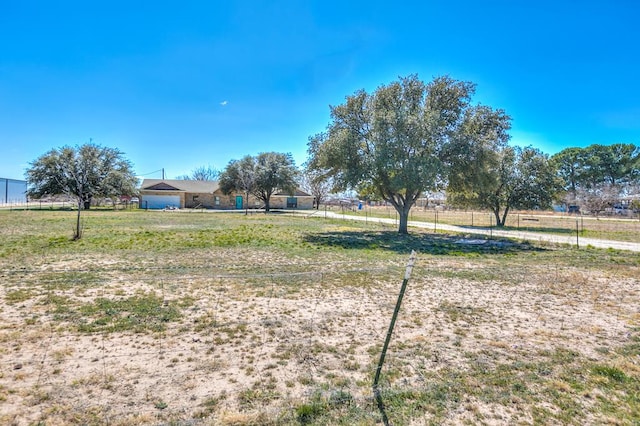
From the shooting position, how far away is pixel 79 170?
40250mm

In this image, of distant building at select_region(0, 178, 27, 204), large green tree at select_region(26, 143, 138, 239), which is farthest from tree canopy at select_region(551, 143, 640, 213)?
distant building at select_region(0, 178, 27, 204)

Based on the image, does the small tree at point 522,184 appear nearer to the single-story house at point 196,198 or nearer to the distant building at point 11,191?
the single-story house at point 196,198

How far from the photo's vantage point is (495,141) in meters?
18.7

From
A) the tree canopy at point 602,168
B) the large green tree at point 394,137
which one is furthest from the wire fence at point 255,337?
the tree canopy at point 602,168

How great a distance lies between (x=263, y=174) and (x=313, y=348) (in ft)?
144

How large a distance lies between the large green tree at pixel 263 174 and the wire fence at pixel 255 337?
3975 centimetres

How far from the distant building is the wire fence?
71737 millimetres

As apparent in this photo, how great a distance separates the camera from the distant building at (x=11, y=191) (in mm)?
60625

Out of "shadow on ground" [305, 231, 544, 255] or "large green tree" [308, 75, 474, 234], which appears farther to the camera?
"large green tree" [308, 75, 474, 234]

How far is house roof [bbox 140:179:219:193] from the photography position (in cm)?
5217

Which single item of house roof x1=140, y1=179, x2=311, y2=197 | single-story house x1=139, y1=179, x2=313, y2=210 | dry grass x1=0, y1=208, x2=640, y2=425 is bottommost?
dry grass x1=0, y1=208, x2=640, y2=425

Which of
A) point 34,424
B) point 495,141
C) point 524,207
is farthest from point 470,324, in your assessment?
point 524,207

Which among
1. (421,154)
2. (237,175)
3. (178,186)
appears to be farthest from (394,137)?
(178,186)

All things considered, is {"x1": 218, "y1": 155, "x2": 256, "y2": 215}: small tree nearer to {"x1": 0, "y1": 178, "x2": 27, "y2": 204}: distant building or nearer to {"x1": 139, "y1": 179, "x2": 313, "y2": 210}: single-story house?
{"x1": 139, "y1": 179, "x2": 313, "y2": 210}: single-story house
